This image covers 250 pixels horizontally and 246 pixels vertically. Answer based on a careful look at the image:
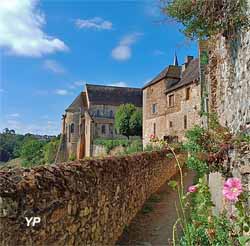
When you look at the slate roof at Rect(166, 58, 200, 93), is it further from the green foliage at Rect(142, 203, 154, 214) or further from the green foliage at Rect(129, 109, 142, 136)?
the green foliage at Rect(142, 203, 154, 214)

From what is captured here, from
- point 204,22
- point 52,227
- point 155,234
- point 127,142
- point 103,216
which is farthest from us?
point 127,142

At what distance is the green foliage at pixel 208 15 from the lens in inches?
185

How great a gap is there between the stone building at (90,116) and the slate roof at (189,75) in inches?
777

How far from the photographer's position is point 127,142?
3806cm

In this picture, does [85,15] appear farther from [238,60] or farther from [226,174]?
[226,174]

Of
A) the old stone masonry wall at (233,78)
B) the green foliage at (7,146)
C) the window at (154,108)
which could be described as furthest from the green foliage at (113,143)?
the old stone masonry wall at (233,78)

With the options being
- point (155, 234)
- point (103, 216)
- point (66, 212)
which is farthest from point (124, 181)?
point (66, 212)

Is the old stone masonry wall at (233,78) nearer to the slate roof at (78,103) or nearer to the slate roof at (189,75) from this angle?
the slate roof at (189,75)

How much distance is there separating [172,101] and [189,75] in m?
3.21

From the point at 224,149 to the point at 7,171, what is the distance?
3499mm

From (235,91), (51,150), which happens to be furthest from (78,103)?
(235,91)

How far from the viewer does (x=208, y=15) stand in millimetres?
5117

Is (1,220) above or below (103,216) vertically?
above

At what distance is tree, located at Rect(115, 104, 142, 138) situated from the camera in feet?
140
